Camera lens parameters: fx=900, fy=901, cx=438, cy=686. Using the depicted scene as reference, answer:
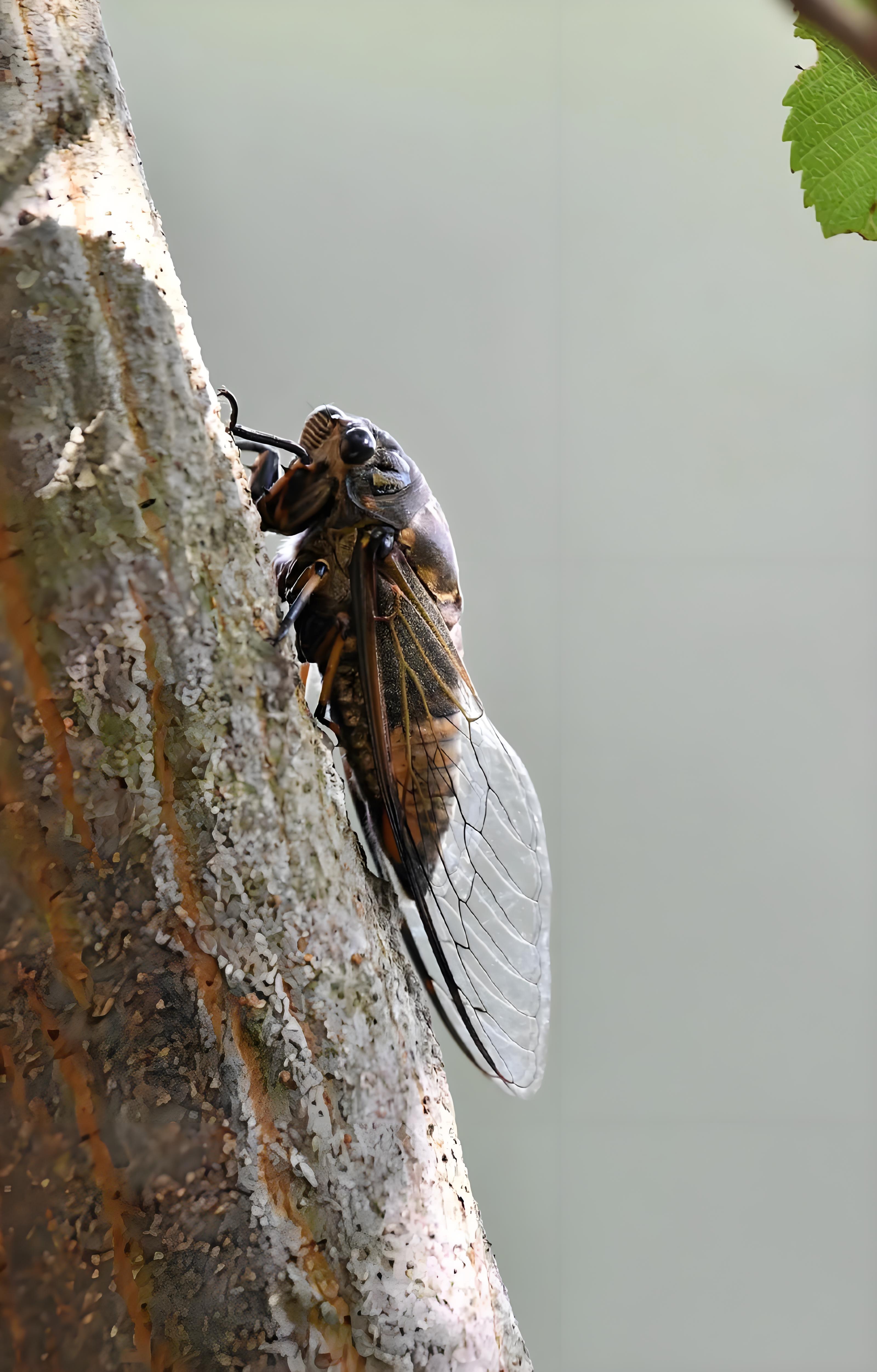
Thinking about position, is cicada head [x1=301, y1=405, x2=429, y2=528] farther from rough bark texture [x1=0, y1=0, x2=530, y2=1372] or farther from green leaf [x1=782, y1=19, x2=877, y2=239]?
green leaf [x1=782, y1=19, x2=877, y2=239]

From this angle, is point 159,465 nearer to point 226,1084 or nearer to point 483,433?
point 226,1084

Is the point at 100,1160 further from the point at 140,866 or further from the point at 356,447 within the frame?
the point at 356,447

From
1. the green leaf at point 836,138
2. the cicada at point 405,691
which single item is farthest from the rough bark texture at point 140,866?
the green leaf at point 836,138

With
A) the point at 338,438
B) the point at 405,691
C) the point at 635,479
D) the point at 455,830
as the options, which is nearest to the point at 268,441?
the point at 338,438

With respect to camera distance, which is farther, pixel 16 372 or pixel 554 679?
pixel 554 679

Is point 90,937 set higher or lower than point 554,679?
lower

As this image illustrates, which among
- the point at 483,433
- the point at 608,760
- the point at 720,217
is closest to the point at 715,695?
the point at 608,760
